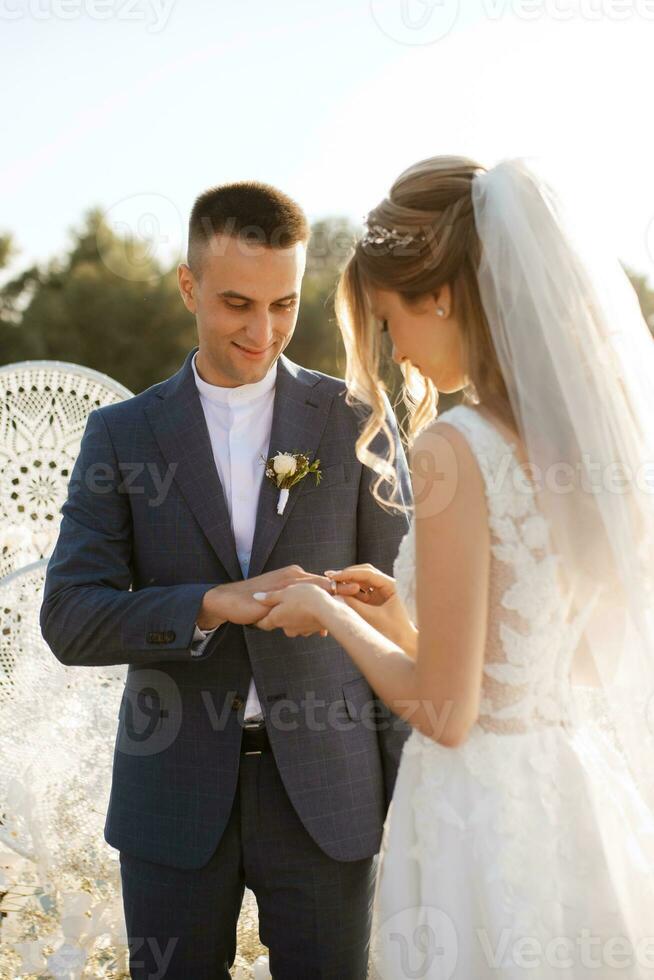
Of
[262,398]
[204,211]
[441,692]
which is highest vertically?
[204,211]

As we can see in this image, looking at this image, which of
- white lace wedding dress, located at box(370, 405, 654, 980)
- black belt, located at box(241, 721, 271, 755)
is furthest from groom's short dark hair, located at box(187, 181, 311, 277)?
black belt, located at box(241, 721, 271, 755)

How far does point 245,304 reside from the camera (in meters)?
2.85

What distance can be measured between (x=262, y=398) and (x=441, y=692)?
1192 mm

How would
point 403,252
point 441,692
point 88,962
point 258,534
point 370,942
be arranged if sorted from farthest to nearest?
point 88,962, point 370,942, point 258,534, point 403,252, point 441,692

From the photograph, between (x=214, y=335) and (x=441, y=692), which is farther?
(x=214, y=335)

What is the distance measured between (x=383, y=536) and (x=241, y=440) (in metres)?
0.47

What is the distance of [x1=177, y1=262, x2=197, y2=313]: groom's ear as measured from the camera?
301 cm

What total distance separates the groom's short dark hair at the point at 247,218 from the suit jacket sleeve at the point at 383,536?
58 centimetres

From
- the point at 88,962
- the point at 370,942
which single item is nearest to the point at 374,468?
the point at 370,942

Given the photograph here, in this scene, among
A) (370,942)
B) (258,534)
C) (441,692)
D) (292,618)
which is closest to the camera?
(441,692)

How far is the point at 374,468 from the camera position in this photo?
9.28 ft

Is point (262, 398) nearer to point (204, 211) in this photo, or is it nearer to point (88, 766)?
point (204, 211)

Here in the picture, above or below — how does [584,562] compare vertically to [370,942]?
above

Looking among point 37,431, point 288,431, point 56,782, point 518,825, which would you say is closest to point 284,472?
point 288,431
